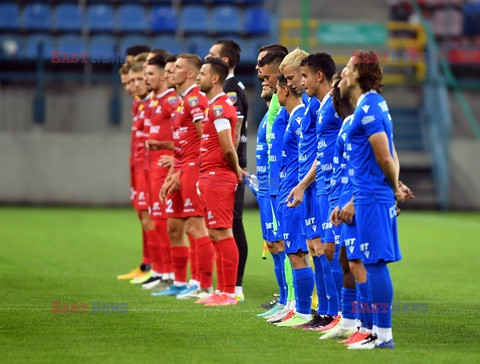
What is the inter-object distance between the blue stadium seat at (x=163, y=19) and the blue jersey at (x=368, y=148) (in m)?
18.1

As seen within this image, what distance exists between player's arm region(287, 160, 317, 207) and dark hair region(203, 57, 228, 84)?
186cm

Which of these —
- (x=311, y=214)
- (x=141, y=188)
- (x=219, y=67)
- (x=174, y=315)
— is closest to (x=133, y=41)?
(x=141, y=188)

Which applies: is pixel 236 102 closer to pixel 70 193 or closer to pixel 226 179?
pixel 226 179

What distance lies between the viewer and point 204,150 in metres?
9.41

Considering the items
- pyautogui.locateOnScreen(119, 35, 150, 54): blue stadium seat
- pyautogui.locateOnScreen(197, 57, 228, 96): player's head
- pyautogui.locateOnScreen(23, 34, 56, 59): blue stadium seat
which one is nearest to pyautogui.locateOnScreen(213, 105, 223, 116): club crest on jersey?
pyautogui.locateOnScreen(197, 57, 228, 96): player's head

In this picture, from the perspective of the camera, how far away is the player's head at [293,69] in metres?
8.21

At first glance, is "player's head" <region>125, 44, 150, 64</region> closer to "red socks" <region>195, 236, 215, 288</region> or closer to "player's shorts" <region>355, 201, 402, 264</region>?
"red socks" <region>195, 236, 215, 288</region>

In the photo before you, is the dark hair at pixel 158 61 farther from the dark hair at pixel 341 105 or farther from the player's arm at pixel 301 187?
the dark hair at pixel 341 105

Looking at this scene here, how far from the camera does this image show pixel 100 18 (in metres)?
24.7

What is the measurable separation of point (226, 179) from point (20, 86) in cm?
1448

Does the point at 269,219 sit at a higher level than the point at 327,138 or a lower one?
lower

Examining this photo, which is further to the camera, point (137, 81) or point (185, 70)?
point (137, 81)

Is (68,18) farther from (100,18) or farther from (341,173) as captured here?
(341,173)

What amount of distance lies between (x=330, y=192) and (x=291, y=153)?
93cm
